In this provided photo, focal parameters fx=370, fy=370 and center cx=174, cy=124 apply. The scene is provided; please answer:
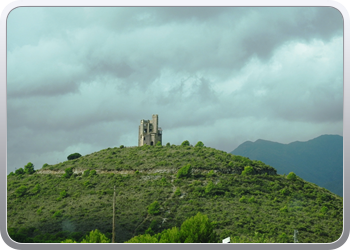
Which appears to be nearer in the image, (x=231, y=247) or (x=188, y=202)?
(x=231, y=247)

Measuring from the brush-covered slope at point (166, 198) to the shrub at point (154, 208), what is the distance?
0.54ft

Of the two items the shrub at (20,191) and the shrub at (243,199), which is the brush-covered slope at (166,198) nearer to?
the shrub at (20,191)

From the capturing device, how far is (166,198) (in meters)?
63.8

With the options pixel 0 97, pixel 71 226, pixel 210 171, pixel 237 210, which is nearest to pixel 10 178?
pixel 71 226

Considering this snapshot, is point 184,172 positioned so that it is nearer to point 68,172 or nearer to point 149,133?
point 68,172

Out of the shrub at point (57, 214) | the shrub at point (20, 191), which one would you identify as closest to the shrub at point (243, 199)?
the shrub at point (57, 214)

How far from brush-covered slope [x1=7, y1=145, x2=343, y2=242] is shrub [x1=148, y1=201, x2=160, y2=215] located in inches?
6.4

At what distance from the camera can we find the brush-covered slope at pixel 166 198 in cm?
5200

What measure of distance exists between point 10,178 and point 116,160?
90.3 ft

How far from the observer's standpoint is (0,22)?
1540 cm

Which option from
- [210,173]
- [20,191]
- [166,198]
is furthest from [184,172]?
[20,191]

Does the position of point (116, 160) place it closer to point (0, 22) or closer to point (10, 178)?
point (10, 178)

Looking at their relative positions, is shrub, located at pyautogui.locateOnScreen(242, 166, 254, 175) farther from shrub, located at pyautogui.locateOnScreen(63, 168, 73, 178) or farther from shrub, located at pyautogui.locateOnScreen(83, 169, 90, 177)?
shrub, located at pyautogui.locateOnScreen(63, 168, 73, 178)

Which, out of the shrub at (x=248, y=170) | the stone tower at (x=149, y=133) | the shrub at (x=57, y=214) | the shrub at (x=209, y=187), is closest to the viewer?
the shrub at (x=57, y=214)
